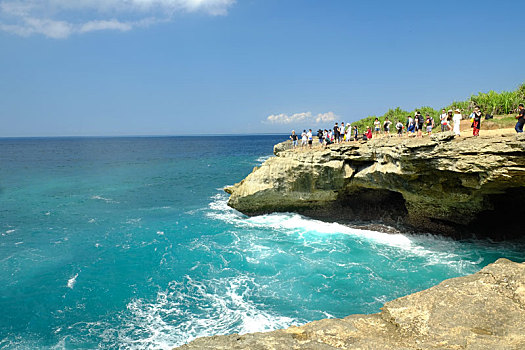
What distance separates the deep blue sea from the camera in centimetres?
1185

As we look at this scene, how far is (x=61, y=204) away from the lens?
2956 cm

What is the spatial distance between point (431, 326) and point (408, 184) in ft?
43.8

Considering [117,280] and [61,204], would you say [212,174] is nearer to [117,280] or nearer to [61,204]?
[61,204]

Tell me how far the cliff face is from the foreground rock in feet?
26.3

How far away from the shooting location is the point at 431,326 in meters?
6.76

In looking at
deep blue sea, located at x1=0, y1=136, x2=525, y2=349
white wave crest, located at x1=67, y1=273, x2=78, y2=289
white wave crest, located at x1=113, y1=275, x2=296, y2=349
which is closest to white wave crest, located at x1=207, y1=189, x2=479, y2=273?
deep blue sea, located at x1=0, y1=136, x2=525, y2=349

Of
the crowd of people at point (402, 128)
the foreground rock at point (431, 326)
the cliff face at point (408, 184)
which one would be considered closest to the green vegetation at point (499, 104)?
the crowd of people at point (402, 128)

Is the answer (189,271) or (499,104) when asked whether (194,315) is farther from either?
(499,104)

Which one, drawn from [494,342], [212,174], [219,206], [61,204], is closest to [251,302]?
[494,342]

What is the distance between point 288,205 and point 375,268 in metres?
9.93

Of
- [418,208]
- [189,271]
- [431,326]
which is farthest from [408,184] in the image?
[189,271]

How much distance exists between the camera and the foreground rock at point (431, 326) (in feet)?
19.9

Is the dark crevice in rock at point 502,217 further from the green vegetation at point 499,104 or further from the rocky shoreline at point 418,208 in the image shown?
the green vegetation at point 499,104

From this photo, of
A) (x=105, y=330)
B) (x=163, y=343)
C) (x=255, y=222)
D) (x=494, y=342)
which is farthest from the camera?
(x=255, y=222)
